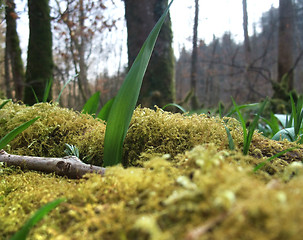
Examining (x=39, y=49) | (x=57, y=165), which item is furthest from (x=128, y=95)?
(x=39, y=49)

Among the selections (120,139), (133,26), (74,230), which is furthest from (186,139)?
(133,26)

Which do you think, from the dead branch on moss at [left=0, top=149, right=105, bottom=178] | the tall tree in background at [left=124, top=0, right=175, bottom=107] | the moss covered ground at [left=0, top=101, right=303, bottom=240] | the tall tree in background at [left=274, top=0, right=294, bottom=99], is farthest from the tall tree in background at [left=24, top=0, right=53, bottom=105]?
the tall tree in background at [left=274, top=0, right=294, bottom=99]

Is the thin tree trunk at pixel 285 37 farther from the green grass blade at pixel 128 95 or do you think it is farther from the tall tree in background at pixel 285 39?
the green grass blade at pixel 128 95

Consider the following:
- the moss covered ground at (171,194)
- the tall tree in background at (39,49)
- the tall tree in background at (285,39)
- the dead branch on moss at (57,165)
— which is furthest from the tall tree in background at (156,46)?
the tall tree in background at (285,39)

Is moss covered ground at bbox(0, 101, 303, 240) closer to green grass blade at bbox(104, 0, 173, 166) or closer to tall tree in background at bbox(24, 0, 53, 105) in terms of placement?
green grass blade at bbox(104, 0, 173, 166)

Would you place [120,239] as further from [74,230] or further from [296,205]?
[296,205]
